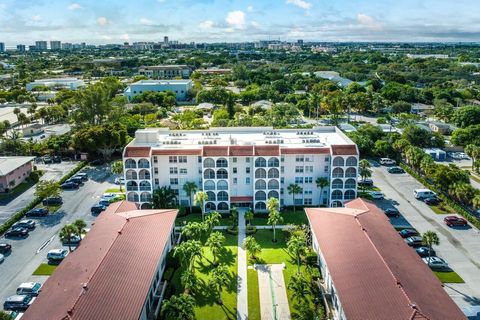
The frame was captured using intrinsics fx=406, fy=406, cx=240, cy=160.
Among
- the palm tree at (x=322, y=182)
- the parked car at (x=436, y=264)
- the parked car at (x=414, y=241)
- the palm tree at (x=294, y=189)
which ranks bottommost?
the parked car at (x=436, y=264)

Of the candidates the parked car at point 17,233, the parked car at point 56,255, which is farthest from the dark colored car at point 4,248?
the parked car at point 56,255

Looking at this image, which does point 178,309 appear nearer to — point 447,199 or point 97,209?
point 97,209

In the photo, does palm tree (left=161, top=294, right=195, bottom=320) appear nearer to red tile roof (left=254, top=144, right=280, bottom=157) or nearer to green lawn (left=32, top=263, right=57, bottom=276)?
green lawn (left=32, top=263, right=57, bottom=276)

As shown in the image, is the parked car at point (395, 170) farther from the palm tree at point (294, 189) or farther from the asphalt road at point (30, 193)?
the asphalt road at point (30, 193)

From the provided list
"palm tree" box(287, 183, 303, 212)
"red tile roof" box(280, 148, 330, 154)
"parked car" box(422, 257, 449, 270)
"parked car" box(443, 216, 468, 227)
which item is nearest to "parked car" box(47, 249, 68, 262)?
"palm tree" box(287, 183, 303, 212)

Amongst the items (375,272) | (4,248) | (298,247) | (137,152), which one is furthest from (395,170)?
(4,248)

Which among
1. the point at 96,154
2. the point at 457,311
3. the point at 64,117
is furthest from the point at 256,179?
the point at 64,117

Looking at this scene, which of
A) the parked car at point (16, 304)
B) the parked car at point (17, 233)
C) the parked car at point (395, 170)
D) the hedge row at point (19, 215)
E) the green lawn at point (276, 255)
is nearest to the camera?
the parked car at point (16, 304)
